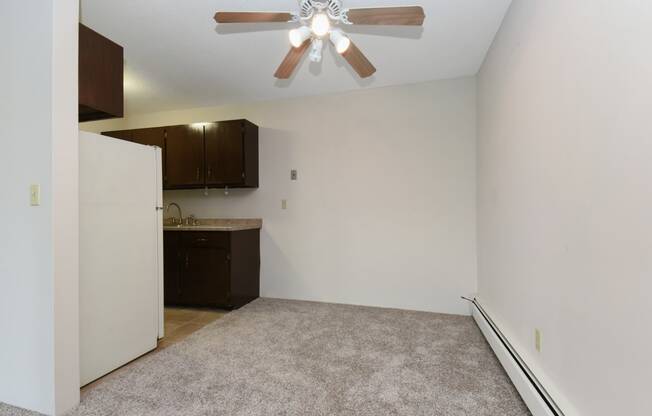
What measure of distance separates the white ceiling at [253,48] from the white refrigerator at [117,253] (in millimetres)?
914

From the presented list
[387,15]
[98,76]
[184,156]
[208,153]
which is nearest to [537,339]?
[387,15]

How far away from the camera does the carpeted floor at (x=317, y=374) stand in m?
1.67

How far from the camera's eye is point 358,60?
79.3 inches

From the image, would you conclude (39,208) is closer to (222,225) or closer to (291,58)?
(291,58)

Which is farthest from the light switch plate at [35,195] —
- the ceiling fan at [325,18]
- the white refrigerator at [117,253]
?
the ceiling fan at [325,18]

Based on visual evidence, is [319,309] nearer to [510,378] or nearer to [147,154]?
[510,378]

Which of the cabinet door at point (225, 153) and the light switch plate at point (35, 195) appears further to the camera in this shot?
the cabinet door at point (225, 153)

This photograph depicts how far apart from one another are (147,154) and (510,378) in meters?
2.88

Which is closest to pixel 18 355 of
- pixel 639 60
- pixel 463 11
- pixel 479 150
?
pixel 639 60

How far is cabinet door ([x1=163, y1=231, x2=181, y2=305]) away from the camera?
3502 mm

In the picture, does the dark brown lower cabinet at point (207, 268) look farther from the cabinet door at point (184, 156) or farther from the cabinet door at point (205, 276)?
the cabinet door at point (184, 156)

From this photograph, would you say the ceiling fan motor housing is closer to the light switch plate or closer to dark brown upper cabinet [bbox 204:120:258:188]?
the light switch plate

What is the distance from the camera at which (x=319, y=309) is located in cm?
336

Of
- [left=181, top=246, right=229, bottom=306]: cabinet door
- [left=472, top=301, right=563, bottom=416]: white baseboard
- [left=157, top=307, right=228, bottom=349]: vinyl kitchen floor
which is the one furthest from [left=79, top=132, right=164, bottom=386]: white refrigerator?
[left=472, top=301, right=563, bottom=416]: white baseboard
